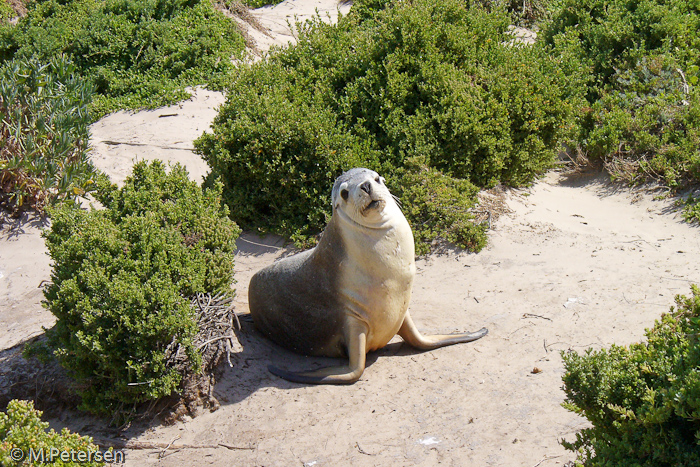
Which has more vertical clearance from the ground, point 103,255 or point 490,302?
point 103,255

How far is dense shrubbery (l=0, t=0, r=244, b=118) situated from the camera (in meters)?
10.4

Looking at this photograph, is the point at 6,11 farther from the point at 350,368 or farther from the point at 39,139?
the point at 350,368

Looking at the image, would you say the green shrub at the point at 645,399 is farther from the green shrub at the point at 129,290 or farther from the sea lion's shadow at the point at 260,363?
the green shrub at the point at 129,290

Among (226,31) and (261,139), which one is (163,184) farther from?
(226,31)

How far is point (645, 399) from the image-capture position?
8.70 ft

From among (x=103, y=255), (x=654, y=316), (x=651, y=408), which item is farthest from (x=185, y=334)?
(x=654, y=316)

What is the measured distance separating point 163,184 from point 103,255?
3.82ft

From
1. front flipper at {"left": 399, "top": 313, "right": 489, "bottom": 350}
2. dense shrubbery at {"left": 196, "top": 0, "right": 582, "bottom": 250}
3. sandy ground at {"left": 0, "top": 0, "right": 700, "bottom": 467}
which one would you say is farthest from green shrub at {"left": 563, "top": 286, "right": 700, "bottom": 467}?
dense shrubbery at {"left": 196, "top": 0, "right": 582, "bottom": 250}

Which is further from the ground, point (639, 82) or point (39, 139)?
point (639, 82)

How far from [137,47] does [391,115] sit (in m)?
5.85

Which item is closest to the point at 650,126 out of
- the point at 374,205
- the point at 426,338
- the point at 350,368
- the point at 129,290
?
the point at 426,338

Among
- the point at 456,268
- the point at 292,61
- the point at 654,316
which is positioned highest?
the point at 292,61

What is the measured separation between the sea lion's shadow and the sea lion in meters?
0.07

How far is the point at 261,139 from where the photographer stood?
718 cm
